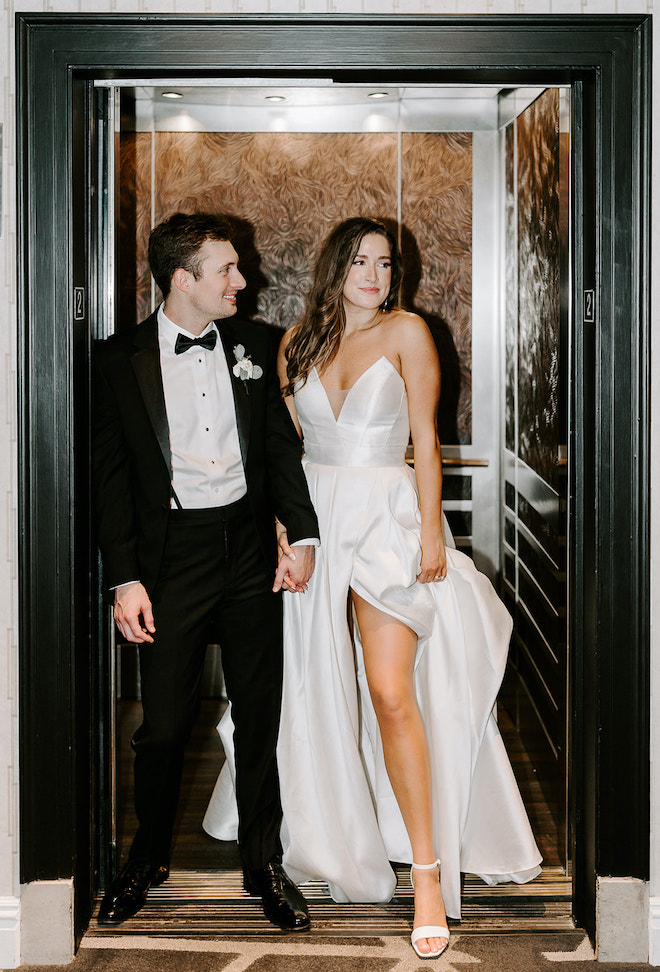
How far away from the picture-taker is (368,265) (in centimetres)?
312

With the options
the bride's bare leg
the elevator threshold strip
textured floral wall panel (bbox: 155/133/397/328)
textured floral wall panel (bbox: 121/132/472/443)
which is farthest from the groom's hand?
textured floral wall panel (bbox: 155/133/397/328)

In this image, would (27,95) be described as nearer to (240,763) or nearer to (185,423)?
(185,423)

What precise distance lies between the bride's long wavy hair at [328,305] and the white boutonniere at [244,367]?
168 mm

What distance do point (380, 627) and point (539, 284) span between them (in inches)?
56.3

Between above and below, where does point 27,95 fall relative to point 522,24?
below

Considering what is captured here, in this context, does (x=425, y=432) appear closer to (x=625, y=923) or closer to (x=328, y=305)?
(x=328, y=305)

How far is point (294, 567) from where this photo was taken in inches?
121

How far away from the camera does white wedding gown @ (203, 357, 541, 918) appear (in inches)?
122

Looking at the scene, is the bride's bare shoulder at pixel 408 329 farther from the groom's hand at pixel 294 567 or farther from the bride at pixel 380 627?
the groom's hand at pixel 294 567

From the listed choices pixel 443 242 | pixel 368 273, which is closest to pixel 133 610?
pixel 368 273

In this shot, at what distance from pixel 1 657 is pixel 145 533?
493 millimetres

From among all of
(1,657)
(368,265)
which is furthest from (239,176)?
(1,657)

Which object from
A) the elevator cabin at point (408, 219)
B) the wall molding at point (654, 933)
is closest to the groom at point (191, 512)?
the wall molding at point (654, 933)

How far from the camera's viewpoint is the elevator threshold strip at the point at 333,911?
3000mm
